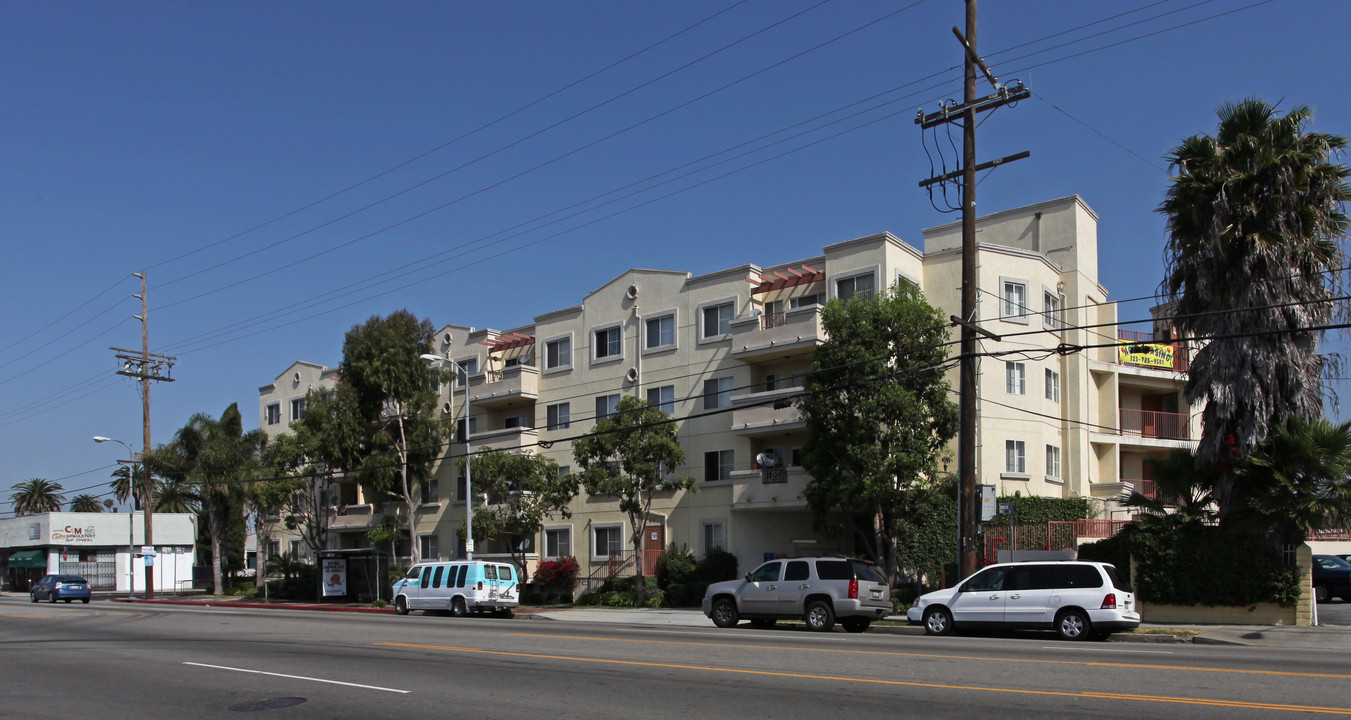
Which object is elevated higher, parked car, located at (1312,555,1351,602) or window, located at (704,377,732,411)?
window, located at (704,377,732,411)

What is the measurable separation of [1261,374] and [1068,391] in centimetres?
1280

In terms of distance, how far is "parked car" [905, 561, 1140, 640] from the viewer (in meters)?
19.5

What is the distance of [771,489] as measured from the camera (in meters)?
35.4

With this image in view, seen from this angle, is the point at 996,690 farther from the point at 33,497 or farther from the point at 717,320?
the point at 33,497

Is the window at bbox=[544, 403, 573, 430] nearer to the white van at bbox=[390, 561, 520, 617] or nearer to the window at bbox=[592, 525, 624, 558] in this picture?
the window at bbox=[592, 525, 624, 558]

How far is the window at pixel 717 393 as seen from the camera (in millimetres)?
38219

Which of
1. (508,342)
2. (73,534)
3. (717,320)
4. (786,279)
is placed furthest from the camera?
(73,534)

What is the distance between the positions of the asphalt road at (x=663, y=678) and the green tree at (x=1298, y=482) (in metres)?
5.25

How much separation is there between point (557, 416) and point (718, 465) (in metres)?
8.95

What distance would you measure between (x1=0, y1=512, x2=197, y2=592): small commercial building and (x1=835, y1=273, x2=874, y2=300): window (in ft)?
168

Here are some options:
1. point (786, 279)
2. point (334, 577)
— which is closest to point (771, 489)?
point (786, 279)

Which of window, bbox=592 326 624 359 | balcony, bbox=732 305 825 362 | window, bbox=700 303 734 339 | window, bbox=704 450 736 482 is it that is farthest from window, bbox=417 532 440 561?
balcony, bbox=732 305 825 362

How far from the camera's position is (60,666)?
16.8 meters

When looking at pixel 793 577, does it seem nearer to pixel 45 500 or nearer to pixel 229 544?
pixel 229 544
